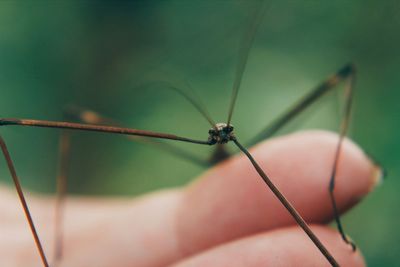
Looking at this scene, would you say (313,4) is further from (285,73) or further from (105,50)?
(105,50)

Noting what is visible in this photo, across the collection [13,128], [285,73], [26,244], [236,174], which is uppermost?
[13,128]

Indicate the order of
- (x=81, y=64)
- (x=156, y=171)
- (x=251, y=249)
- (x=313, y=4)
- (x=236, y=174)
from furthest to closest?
(x=81, y=64) < (x=156, y=171) < (x=313, y=4) < (x=236, y=174) < (x=251, y=249)

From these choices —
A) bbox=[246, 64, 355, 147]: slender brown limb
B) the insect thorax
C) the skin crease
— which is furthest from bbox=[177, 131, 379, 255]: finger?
the insect thorax

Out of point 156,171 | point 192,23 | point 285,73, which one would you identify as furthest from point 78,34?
point 285,73

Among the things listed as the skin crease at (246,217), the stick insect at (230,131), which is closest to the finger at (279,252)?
the skin crease at (246,217)

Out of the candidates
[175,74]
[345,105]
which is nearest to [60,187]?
[345,105]

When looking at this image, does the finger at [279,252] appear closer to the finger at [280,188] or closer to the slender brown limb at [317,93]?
the finger at [280,188]
